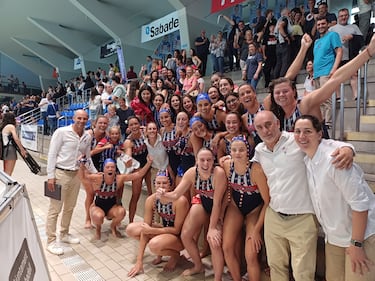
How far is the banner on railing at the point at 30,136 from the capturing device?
12.4m

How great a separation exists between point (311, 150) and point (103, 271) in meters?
2.72

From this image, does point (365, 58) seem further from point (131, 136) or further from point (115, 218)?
point (115, 218)

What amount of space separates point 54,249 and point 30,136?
34.5ft

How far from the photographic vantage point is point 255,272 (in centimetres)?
273

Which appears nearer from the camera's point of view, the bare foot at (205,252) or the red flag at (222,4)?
the bare foot at (205,252)

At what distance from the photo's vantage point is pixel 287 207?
2248 millimetres

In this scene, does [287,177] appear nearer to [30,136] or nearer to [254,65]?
[254,65]

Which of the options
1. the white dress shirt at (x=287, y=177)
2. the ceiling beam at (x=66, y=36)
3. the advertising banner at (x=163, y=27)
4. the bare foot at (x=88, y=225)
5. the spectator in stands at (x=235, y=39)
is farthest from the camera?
the ceiling beam at (x=66, y=36)

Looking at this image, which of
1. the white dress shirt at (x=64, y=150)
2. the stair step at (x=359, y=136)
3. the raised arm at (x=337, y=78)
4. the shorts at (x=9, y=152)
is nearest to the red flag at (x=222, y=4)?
the stair step at (x=359, y=136)

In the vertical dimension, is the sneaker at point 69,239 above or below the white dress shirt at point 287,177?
below

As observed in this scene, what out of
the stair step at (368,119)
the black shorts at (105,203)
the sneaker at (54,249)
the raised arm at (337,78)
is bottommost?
the sneaker at (54,249)

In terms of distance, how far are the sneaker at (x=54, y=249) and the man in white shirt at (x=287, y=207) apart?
2.77 m

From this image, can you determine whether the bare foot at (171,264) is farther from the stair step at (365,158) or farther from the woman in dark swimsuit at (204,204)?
the stair step at (365,158)

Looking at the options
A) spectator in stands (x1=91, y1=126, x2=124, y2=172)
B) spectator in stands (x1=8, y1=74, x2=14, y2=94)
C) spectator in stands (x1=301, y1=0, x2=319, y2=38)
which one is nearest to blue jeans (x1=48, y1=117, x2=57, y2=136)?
spectator in stands (x1=91, y1=126, x2=124, y2=172)
